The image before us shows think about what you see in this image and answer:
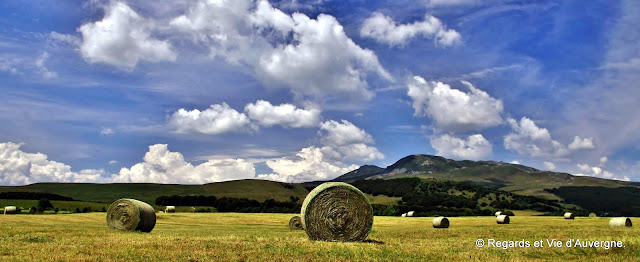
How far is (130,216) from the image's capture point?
2747 cm

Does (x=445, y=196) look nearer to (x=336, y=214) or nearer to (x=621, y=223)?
(x=621, y=223)

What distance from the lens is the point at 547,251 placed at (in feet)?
51.1

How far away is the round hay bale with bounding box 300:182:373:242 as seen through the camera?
20359 mm

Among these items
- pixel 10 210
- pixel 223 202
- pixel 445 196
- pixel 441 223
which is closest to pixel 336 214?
pixel 441 223

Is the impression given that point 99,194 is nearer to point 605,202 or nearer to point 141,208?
point 141,208

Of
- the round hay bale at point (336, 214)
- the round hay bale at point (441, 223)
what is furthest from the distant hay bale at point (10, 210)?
the round hay bale at point (441, 223)

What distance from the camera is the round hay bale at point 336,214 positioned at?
20.4m

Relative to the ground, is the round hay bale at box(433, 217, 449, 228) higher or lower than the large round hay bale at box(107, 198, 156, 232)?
lower

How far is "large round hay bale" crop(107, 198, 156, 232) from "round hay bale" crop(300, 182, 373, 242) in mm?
11911

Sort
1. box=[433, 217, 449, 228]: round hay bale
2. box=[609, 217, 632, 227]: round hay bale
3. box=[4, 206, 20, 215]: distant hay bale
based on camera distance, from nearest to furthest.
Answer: box=[609, 217, 632, 227]: round hay bale → box=[433, 217, 449, 228]: round hay bale → box=[4, 206, 20, 215]: distant hay bale

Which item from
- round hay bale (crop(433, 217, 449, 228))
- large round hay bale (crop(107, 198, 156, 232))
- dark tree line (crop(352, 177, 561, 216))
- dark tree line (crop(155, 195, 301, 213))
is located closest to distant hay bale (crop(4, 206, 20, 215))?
large round hay bale (crop(107, 198, 156, 232))

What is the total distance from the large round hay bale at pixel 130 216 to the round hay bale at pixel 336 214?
11911mm

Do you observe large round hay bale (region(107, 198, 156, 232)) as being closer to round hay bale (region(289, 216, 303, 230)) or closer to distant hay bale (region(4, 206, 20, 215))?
round hay bale (region(289, 216, 303, 230))

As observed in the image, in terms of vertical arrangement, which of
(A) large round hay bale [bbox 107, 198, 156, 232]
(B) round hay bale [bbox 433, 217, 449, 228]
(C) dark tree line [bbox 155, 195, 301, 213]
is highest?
(C) dark tree line [bbox 155, 195, 301, 213]
